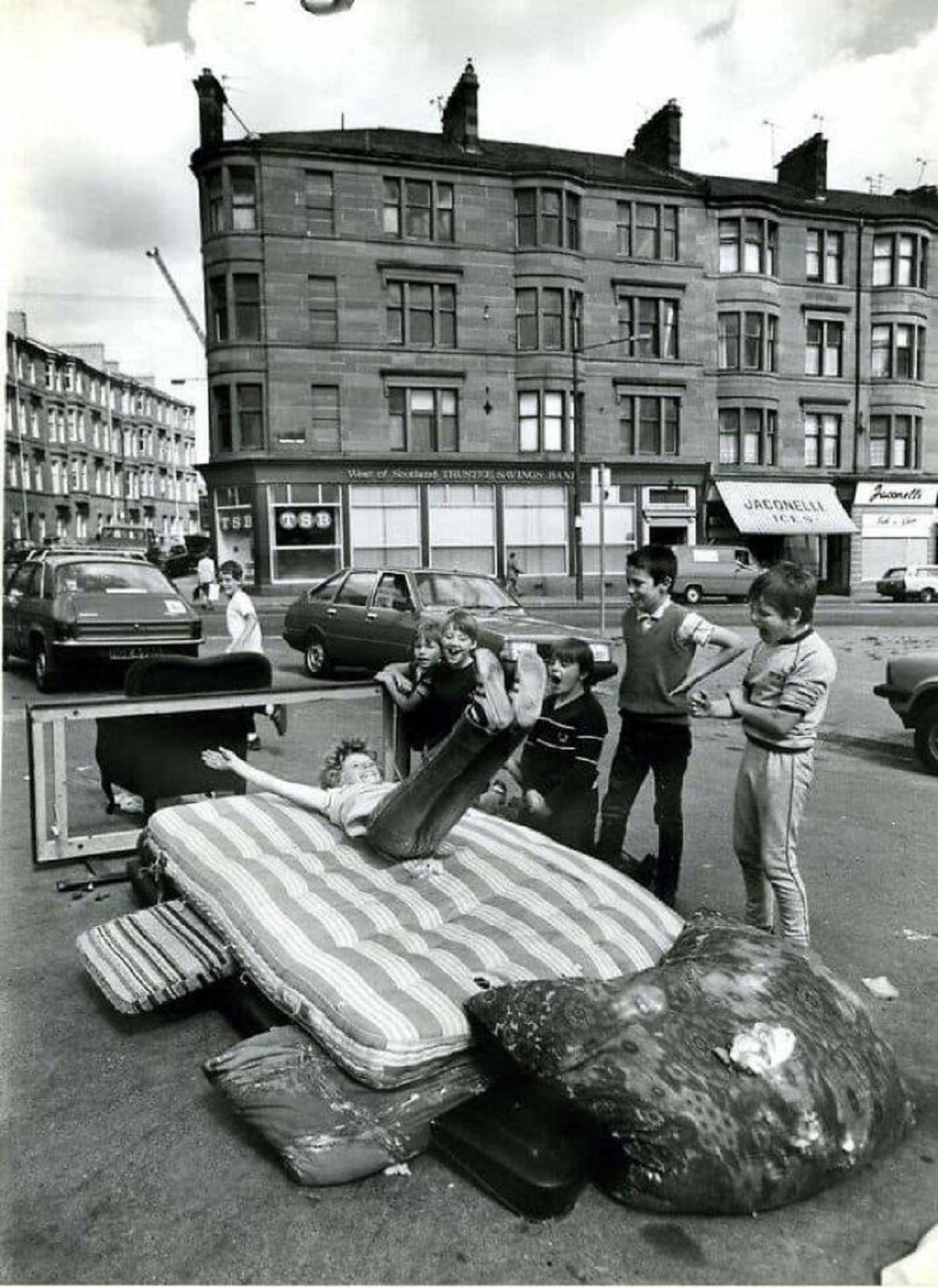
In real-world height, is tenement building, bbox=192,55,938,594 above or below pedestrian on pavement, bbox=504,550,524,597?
above

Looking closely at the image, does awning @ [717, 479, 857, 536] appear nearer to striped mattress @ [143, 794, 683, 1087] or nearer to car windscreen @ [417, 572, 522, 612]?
car windscreen @ [417, 572, 522, 612]

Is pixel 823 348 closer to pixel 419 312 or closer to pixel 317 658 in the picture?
pixel 419 312

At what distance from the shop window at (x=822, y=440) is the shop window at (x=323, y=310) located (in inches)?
696

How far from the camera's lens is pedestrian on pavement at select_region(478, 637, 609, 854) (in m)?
4.77

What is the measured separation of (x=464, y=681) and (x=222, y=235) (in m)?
29.3

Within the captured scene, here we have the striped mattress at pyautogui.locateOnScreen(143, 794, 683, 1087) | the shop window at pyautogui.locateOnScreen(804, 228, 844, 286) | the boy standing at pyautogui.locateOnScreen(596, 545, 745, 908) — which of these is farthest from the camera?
the shop window at pyautogui.locateOnScreen(804, 228, 844, 286)

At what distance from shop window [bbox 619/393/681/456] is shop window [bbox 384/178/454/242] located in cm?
831

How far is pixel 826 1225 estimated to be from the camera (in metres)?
2.46

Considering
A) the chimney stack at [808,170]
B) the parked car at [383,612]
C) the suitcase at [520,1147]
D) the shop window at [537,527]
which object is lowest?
the suitcase at [520,1147]

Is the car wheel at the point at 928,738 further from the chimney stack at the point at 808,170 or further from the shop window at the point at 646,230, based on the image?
the chimney stack at the point at 808,170

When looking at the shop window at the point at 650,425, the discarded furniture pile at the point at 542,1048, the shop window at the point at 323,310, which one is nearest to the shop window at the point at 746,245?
the shop window at the point at 650,425

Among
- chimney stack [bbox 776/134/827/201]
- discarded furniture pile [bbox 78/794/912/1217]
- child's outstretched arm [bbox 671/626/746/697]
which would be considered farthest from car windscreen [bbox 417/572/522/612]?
chimney stack [bbox 776/134/827/201]

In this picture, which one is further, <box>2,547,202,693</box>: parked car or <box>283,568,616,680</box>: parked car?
<box>283,568,616,680</box>: parked car

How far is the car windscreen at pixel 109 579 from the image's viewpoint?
1192 cm
